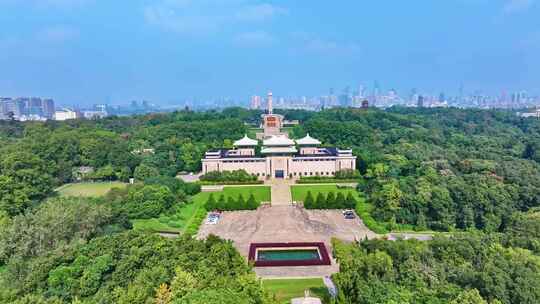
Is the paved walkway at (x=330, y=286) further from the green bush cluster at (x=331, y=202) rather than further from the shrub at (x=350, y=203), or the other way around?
the shrub at (x=350, y=203)

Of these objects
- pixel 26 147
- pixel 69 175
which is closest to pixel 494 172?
pixel 69 175

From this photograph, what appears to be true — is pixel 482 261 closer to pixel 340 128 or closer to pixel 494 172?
pixel 494 172

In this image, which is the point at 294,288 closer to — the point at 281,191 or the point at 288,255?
the point at 288,255

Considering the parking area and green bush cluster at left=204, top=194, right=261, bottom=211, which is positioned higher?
green bush cluster at left=204, top=194, right=261, bottom=211

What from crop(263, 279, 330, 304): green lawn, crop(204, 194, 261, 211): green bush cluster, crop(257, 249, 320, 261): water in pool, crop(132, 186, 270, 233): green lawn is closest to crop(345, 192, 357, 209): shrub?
crop(132, 186, 270, 233): green lawn

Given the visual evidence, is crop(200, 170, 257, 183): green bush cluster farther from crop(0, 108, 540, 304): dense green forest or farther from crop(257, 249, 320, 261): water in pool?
crop(257, 249, 320, 261): water in pool

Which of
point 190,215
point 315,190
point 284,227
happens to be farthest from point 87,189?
point 315,190
